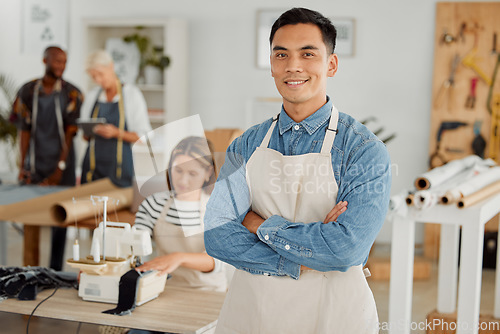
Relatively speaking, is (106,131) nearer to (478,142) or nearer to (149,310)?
(149,310)

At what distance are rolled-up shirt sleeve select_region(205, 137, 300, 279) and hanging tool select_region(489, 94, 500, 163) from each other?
4097mm

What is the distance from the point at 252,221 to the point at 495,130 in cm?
416

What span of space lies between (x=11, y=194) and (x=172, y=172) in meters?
2.03

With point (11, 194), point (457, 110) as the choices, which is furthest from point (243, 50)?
point (11, 194)

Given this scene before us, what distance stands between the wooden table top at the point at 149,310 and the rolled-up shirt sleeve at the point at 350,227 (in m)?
0.44

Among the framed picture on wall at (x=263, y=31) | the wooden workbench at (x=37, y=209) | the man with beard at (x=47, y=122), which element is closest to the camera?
the wooden workbench at (x=37, y=209)

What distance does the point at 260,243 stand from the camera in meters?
1.56

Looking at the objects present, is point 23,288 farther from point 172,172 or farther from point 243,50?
point 243,50

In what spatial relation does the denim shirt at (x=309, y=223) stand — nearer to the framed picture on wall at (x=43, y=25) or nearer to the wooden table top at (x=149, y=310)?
the wooden table top at (x=149, y=310)

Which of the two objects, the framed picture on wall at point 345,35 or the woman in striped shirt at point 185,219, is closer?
the woman in striped shirt at point 185,219

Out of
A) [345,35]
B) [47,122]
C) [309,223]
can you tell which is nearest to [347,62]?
[345,35]

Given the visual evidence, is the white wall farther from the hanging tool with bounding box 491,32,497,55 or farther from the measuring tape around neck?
the measuring tape around neck

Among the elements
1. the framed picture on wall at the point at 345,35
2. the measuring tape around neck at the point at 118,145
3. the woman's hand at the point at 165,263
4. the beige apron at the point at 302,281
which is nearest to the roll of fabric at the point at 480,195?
the beige apron at the point at 302,281

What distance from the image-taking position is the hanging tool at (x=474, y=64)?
5.16m
